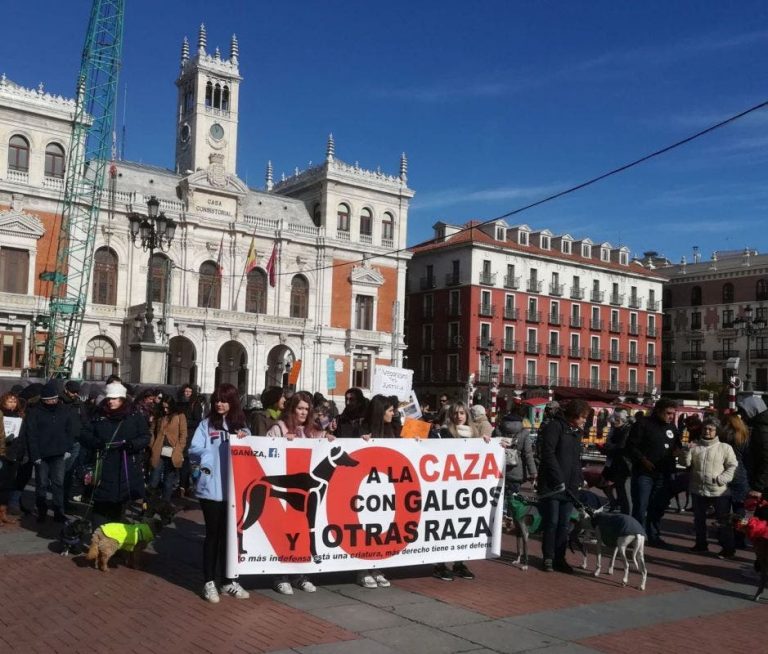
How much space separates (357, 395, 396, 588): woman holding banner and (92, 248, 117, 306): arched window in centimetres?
3863

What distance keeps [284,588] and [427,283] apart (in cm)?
5477

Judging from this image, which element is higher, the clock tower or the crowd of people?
the clock tower

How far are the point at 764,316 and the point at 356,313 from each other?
105 ft

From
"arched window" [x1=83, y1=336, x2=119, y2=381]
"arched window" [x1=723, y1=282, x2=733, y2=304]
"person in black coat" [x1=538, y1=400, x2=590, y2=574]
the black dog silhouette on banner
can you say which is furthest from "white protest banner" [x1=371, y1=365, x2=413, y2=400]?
"arched window" [x1=723, y1=282, x2=733, y2=304]

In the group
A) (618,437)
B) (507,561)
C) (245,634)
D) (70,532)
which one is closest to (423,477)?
(507,561)

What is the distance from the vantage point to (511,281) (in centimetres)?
6009

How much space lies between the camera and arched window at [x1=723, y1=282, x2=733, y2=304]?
218 ft

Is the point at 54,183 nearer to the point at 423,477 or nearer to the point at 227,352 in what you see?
the point at 227,352

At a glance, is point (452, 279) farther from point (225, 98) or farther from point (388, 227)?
point (225, 98)

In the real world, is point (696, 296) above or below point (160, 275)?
above

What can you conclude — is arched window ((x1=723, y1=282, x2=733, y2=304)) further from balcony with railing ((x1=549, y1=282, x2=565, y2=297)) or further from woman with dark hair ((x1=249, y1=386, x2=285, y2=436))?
woman with dark hair ((x1=249, y1=386, x2=285, y2=436))

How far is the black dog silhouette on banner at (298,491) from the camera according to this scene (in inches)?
A: 295

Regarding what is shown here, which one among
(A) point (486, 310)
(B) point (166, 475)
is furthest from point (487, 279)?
(B) point (166, 475)

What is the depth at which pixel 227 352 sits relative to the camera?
1949 inches
